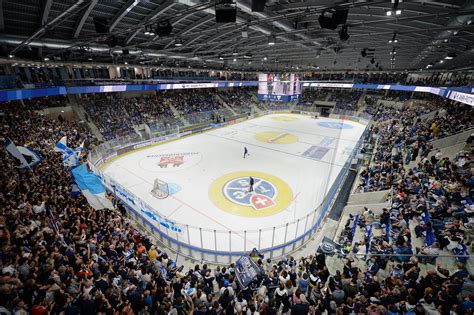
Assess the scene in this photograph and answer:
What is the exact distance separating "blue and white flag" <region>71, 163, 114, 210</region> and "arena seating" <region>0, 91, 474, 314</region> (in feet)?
1.87

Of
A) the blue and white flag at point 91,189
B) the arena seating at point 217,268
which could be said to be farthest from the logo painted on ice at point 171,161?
the blue and white flag at point 91,189

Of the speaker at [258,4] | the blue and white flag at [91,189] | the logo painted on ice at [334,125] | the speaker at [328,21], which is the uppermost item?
the speaker at [258,4]

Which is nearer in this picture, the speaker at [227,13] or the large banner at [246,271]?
the large banner at [246,271]

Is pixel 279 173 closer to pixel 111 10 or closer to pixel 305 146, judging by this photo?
pixel 305 146

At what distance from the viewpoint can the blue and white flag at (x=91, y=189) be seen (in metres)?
8.83

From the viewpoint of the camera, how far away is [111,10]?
39.7 ft

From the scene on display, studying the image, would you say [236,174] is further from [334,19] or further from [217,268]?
[334,19]

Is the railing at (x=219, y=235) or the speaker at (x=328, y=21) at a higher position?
the speaker at (x=328, y=21)

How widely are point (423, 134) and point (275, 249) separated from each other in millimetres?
16577

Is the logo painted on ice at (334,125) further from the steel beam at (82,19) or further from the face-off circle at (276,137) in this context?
the steel beam at (82,19)

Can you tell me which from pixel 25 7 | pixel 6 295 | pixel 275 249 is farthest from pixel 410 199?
pixel 25 7

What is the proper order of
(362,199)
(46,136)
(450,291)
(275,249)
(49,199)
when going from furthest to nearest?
(46,136) → (362,199) → (275,249) → (49,199) → (450,291)

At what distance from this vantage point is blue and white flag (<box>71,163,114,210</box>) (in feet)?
29.0

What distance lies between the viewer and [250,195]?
1409 centimetres
